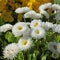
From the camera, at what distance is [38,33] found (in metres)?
2.69

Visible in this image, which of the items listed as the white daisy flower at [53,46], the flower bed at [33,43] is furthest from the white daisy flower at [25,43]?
the white daisy flower at [53,46]

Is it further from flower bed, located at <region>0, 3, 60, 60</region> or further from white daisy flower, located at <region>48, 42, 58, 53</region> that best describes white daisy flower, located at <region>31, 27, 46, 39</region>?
white daisy flower, located at <region>48, 42, 58, 53</region>

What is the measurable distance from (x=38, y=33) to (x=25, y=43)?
0.15m

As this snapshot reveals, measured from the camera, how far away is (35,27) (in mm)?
2779

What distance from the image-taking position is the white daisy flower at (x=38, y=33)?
2.64m

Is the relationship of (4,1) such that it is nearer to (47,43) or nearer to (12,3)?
(12,3)

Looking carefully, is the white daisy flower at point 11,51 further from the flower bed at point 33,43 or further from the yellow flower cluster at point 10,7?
the yellow flower cluster at point 10,7

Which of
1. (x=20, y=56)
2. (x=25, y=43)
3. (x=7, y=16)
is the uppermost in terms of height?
(x=25, y=43)

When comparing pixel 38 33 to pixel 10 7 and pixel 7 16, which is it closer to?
pixel 7 16

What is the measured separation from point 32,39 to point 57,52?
0.26 metres

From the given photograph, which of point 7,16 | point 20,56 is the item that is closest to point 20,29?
point 20,56

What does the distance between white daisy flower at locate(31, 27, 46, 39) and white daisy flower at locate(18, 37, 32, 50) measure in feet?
0.21

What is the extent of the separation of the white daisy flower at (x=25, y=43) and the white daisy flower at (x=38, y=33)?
0.06 m

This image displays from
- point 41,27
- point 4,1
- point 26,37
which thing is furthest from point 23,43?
point 4,1
